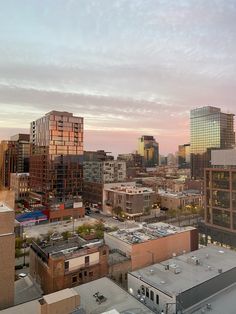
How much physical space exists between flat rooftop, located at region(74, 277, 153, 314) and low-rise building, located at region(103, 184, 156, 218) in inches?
2353

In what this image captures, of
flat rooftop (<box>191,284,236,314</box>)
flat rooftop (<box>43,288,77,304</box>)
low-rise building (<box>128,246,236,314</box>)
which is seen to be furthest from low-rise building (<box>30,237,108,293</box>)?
flat rooftop (<box>191,284,236,314</box>)

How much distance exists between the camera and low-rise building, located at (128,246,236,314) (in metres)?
30.0

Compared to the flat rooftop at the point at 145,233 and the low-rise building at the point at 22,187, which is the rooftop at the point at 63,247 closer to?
the flat rooftop at the point at 145,233

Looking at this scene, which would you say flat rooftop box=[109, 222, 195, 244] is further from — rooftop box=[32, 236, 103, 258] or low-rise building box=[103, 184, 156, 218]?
low-rise building box=[103, 184, 156, 218]

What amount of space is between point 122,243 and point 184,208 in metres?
59.1

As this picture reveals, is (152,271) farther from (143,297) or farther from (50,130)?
(50,130)

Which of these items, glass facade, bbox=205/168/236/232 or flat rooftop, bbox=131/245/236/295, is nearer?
flat rooftop, bbox=131/245/236/295

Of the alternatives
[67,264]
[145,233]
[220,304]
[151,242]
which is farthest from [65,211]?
[220,304]

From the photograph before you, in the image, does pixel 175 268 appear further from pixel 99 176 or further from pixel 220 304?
pixel 99 176

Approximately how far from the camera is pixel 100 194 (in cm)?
10700

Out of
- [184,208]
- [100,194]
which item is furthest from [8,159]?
[184,208]

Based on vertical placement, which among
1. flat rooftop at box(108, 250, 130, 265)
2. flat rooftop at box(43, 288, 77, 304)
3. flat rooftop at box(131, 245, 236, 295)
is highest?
flat rooftop at box(43, 288, 77, 304)

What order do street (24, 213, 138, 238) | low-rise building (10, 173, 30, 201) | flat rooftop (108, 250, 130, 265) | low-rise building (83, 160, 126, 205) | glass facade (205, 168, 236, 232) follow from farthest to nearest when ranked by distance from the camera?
1. low-rise building (10, 173, 30, 201)
2. low-rise building (83, 160, 126, 205)
3. street (24, 213, 138, 238)
4. glass facade (205, 168, 236, 232)
5. flat rooftop (108, 250, 130, 265)

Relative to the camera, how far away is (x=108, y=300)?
28.9m
